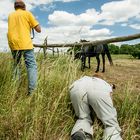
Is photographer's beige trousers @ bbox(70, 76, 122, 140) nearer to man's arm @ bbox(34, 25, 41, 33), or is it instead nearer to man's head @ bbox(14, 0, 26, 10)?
man's arm @ bbox(34, 25, 41, 33)

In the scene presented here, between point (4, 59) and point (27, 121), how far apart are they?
93.5 inches

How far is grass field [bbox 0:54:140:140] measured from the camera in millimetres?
4909

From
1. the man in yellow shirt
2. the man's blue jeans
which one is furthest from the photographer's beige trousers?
the man in yellow shirt

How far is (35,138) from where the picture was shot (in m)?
4.76

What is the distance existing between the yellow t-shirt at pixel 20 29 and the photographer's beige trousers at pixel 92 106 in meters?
1.32

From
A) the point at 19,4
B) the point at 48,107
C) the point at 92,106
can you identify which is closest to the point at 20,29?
the point at 19,4

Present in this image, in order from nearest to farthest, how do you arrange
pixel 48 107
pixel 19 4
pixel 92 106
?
pixel 48 107 → pixel 92 106 → pixel 19 4

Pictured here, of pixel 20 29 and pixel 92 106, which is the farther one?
pixel 20 29

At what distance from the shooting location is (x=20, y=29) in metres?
6.63

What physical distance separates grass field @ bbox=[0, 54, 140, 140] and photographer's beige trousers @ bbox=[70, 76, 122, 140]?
0.42 feet

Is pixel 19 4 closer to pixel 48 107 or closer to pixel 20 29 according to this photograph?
pixel 20 29

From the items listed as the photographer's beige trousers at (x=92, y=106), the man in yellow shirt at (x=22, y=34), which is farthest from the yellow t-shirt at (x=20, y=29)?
the photographer's beige trousers at (x=92, y=106)

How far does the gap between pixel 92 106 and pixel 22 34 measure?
1.88 metres

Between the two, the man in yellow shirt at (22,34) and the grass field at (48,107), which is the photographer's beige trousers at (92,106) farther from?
the man in yellow shirt at (22,34)
